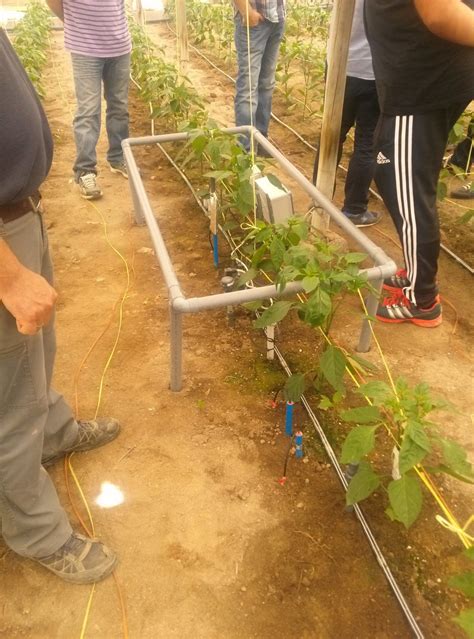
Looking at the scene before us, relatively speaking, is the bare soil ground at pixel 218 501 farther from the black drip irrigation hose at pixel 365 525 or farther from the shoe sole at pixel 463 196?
the shoe sole at pixel 463 196

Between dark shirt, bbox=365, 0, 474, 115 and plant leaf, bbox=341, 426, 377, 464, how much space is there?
1.33 m

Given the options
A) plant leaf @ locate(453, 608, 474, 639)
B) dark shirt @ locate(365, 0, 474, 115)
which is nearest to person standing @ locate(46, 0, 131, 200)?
dark shirt @ locate(365, 0, 474, 115)

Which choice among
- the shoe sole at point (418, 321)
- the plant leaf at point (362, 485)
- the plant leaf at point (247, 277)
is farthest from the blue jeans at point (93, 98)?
the plant leaf at point (362, 485)

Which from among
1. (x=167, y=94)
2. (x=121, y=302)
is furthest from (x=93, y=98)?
(x=121, y=302)

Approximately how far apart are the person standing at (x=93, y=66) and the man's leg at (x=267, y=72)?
3.35ft

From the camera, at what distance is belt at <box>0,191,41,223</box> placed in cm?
129

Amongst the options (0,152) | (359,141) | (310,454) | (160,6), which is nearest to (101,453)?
(310,454)

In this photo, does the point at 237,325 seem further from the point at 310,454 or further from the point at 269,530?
the point at 269,530

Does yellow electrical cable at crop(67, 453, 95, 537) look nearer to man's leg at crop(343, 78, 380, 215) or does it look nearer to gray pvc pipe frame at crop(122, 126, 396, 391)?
gray pvc pipe frame at crop(122, 126, 396, 391)

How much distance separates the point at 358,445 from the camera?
5.17 ft

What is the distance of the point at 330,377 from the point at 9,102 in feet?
4.23

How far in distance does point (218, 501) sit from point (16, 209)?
3.87 ft

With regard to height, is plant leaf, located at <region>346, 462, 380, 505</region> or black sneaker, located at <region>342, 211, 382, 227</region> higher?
plant leaf, located at <region>346, 462, 380, 505</region>

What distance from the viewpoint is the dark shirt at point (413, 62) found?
2.00 metres
